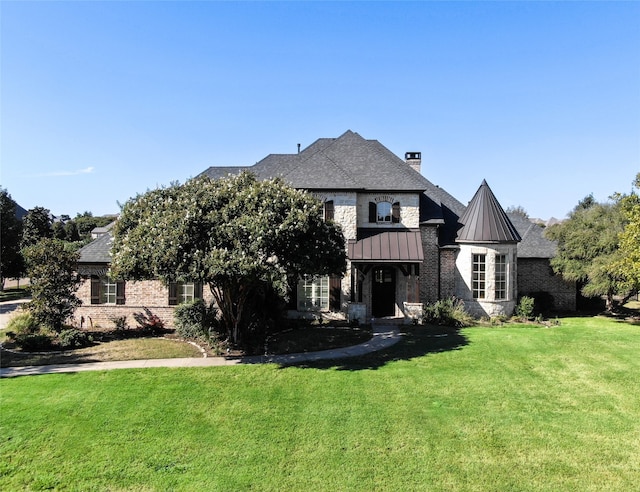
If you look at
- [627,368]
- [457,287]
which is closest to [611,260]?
[457,287]

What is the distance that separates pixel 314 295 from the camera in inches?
800

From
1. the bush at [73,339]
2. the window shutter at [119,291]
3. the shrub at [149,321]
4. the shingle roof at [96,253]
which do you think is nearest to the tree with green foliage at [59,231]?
the shingle roof at [96,253]

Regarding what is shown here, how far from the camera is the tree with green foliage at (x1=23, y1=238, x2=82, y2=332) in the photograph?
17.0 m

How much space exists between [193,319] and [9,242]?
34372mm

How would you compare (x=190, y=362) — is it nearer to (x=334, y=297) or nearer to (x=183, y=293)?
(x=183, y=293)

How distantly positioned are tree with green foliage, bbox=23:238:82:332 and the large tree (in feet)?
15.7

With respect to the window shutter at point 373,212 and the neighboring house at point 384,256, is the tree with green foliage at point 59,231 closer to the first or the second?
the neighboring house at point 384,256

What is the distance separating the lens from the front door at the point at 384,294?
843 inches

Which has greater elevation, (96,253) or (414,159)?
(414,159)

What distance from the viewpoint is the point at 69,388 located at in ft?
35.4

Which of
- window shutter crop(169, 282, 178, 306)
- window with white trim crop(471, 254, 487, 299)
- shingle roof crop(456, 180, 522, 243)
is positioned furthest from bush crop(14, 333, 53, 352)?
window with white trim crop(471, 254, 487, 299)

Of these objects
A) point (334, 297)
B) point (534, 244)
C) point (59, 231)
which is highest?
point (59, 231)

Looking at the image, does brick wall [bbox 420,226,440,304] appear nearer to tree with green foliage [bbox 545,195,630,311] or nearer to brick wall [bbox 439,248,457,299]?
brick wall [bbox 439,248,457,299]

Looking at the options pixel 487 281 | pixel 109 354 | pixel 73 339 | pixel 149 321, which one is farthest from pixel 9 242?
pixel 487 281
